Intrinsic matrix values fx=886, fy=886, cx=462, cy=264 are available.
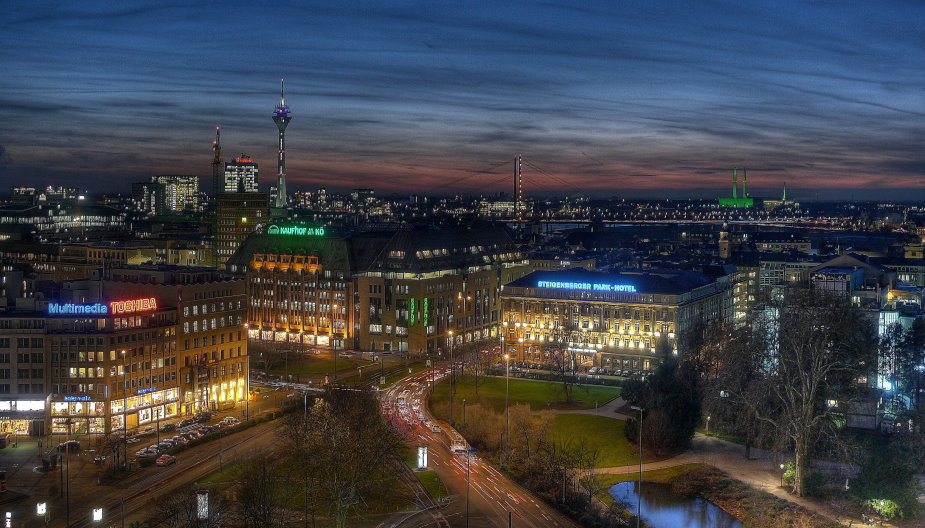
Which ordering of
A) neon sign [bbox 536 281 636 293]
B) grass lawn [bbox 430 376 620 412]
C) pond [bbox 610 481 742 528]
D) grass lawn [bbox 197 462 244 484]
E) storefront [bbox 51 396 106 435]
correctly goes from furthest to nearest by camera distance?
neon sign [bbox 536 281 636 293] → grass lawn [bbox 430 376 620 412] → storefront [bbox 51 396 106 435] → grass lawn [bbox 197 462 244 484] → pond [bbox 610 481 742 528]

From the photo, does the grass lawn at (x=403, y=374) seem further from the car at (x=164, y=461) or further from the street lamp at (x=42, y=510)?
the street lamp at (x=42, y=510)

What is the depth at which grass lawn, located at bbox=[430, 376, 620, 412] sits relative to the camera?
66.2 metres

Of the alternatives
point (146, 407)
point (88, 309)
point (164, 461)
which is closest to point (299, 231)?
point (146, 407)

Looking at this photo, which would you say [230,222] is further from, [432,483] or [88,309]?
[432,483]

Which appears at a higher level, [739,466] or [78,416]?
[78,416]

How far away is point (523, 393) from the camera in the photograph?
69.9 meters

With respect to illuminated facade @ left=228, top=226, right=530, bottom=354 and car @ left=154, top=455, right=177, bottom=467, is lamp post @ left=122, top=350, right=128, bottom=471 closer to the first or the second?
car @ left=154, top=455, right=177, bottom=467

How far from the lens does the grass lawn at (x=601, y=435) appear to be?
5419cm

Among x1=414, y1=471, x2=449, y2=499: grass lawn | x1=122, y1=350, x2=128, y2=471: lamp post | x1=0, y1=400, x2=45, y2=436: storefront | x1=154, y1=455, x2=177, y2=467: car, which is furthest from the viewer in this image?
x1=0, y1=400, x2=45, y2=436: storefront

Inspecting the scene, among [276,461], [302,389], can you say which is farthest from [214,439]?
[302,389]

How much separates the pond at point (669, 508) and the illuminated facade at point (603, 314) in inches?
1048

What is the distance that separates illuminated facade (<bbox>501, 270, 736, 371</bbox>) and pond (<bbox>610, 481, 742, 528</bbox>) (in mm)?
26612

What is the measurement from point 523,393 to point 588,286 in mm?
17614

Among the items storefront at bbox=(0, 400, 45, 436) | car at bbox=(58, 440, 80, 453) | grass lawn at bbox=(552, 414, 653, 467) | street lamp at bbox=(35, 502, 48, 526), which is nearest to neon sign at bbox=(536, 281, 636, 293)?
grass lawn at bbox=(552, 414, 653, 467)
